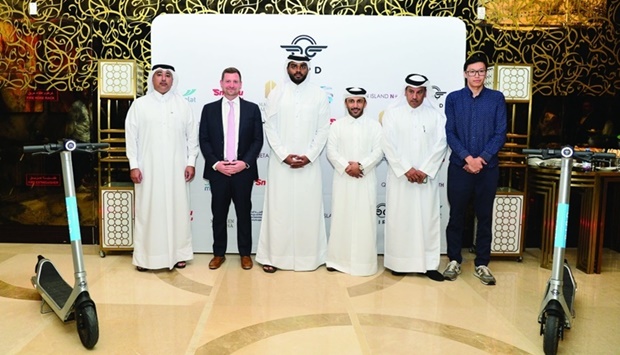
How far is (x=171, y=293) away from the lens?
164 inches

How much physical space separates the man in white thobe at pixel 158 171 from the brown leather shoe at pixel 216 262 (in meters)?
0.32

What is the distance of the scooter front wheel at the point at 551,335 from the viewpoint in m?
3.09

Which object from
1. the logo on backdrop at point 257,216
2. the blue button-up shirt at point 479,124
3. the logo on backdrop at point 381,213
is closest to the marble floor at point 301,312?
the logo on backdrop at point 257,216

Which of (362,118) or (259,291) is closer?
(259,291)

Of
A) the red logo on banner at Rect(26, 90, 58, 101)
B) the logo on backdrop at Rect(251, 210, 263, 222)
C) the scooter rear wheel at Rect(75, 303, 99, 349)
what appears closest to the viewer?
the scooter rear wheel at Rect(75, 303, 99, 349)

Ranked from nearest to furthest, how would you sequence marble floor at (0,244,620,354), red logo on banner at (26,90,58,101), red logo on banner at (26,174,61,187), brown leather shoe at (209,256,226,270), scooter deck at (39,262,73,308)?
marble floor at (0,244,620,354) → scooter deck at (39,262,73,308) → brown leather shoe at (209,256,226,270) → red logo on banner at (26,90,58,101) → red logo on banner at (26,174,61,187)

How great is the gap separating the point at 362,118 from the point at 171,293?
7.03 ft

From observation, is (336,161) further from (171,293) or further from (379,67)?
(171,293)

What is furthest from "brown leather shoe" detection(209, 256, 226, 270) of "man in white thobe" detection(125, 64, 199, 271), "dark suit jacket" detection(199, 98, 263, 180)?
"dark suit jacket" detection(199, 98, 263, 180)

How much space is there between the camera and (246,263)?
4.86m

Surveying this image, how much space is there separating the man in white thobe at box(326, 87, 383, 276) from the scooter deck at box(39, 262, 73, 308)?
2.18 m

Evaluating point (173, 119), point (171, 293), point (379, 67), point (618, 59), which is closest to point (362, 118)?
point (379, 67)

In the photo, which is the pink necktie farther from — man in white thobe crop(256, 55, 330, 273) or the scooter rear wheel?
the scooter rear wheel

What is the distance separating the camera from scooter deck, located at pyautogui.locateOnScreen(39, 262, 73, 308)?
11.8 feet
